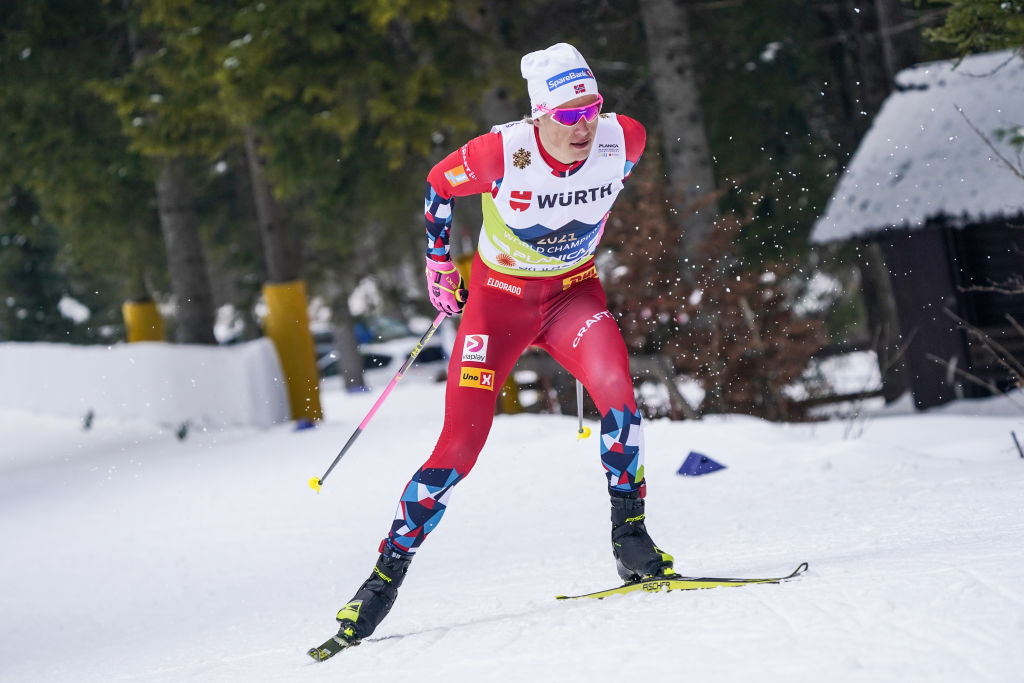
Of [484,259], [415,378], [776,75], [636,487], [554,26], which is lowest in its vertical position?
[415,378]

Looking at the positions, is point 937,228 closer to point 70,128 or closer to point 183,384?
point 183,384

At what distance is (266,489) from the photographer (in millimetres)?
9266

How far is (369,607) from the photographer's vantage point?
441cm

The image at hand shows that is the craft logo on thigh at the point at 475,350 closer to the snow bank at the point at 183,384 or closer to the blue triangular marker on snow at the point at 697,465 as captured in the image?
the blue triangular marker on snow at the point at 697,465

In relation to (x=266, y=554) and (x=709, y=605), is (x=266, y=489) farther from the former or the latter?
(x=709, y=605)

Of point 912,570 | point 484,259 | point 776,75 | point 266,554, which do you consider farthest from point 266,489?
point 776,75

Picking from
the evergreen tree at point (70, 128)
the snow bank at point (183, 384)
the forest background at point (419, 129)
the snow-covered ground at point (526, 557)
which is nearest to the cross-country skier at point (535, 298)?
the snow-covered ground at point (526, 557)

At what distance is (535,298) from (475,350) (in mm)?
379

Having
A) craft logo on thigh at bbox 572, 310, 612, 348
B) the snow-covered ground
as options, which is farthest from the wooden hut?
A: craft logo on thigh at bbox 572, 310, 612, 348

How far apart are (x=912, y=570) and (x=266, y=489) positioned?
6.42 meters

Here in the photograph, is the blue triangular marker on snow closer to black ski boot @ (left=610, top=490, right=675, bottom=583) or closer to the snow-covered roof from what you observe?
black ski boot @ (left=610, top=490, right=675, bottom=583)

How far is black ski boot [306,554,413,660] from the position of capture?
4375mm

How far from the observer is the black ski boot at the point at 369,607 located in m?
4.38

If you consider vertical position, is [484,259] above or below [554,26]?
below
